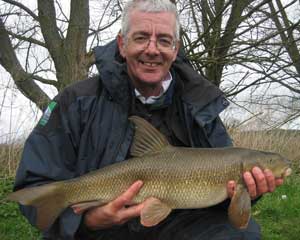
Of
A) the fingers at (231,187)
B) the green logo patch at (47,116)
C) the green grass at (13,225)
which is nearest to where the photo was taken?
the fingers at (231,187)

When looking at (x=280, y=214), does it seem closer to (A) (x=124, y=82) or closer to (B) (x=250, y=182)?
(B) (x=250, y=182)

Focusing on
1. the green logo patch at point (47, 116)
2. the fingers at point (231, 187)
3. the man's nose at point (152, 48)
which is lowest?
the fingers at point (231, 187)

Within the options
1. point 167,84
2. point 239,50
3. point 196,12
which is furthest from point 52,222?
point 196,12

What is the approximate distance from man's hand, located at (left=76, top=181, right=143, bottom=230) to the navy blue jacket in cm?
10

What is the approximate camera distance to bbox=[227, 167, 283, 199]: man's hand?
2.57m

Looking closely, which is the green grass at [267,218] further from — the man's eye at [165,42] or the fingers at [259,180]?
the man's eye at [165,42]

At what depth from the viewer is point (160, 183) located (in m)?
2.55

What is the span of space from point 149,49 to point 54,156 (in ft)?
2.47

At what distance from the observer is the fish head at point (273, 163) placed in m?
2.65

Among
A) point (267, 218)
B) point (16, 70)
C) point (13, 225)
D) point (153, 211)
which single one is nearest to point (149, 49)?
point (153, 211)

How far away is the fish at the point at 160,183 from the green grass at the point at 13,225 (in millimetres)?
1642

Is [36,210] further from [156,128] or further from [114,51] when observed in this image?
[114,51]

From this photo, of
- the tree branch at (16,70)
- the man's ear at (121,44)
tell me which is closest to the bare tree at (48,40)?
the tree branch at (16,70)

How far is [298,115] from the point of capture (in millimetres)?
14172
